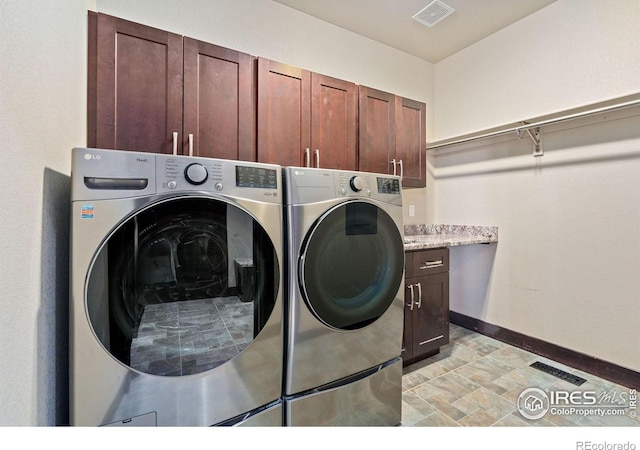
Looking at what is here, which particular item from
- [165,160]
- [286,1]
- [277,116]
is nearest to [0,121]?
[165,160]

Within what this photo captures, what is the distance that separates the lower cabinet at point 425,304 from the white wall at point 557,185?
712 mm

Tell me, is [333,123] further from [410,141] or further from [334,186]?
[334,186]

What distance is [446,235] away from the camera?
2838 mm

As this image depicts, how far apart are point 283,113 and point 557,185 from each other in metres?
2.09

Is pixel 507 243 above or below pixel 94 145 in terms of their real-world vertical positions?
below

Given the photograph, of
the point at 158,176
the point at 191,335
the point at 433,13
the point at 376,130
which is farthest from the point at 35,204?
the point at 433,13

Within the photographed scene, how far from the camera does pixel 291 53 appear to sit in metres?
2.26

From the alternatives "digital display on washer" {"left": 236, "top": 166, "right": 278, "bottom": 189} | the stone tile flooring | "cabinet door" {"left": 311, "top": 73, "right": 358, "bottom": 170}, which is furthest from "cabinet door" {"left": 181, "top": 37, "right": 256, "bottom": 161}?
the stone tile flooring

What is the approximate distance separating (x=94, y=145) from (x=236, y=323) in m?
1.06

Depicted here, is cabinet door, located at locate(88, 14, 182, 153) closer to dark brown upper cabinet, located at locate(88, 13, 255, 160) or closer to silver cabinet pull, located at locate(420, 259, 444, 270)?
dark brown upper cabinet, located at locate(88, 13, 255, 160)

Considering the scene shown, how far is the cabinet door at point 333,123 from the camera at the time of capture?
1908 mm

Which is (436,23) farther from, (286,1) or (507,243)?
(507,243)

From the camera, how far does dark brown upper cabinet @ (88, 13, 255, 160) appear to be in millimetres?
1345

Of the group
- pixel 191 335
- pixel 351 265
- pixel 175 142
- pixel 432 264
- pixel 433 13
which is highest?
pixel 433 13
